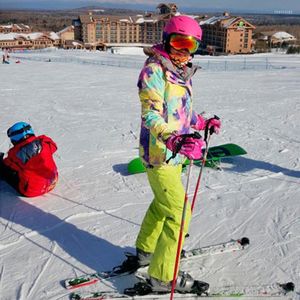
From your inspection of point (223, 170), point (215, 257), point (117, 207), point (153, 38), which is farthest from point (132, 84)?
point (153, 38)

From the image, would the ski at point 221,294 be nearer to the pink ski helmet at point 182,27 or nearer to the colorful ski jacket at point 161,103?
the colorful ski jacket at point 161,103

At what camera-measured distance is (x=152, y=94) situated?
7.63 feet

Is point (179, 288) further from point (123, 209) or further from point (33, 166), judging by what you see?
point (33, 166)

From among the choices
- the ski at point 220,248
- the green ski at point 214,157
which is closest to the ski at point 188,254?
the ski at point 220,248

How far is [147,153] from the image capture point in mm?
A: 2533

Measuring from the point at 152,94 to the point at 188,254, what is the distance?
4.64 feet

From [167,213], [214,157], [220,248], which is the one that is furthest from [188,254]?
[214,157]

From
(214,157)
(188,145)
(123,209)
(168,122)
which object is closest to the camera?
(188,145)

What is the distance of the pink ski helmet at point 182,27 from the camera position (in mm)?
2348

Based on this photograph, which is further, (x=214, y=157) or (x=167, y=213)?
(x=214, y=157)

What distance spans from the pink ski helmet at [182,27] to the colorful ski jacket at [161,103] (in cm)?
13

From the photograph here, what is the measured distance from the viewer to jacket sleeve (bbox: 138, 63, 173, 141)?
7.54ft

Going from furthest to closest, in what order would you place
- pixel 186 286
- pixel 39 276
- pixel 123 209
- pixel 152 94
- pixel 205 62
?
pixel 205 62 < pixel 123 209 < pixel 39 276 < pixel 186 286 < pixel 152 94

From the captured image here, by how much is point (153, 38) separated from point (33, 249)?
70410 mm
